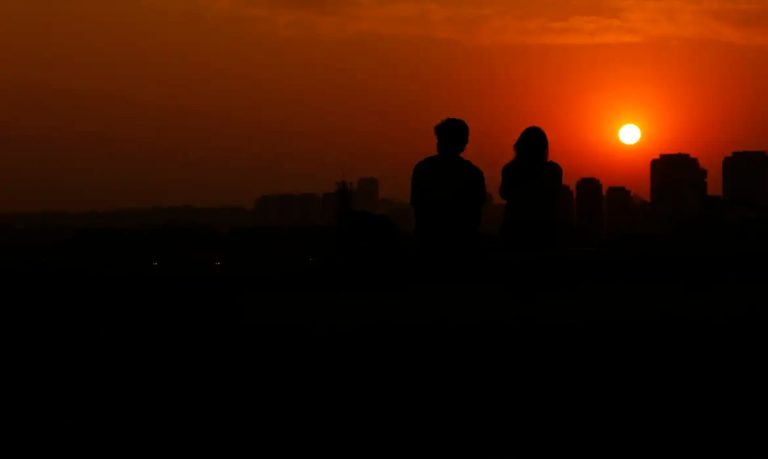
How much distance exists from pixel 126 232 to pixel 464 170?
6573 centimetres

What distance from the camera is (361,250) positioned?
11547 millimetres

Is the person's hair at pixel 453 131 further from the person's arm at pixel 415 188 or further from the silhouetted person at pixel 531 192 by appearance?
the silhouetted person at pixel 531 192

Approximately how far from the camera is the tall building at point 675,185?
11206 cm

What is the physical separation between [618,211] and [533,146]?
362 feet

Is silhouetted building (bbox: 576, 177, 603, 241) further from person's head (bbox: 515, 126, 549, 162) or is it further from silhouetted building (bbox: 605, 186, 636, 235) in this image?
person's head (bbox: 515, 126, 549, 162)

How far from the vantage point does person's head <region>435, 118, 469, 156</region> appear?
12.1 metres

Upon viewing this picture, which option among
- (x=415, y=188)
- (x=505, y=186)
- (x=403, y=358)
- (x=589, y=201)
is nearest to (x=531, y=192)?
(x=505, y=186)

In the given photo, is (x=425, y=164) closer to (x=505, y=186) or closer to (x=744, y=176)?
(x=505, y=186)

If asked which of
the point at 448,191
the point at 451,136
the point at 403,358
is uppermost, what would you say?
the point at 451,136

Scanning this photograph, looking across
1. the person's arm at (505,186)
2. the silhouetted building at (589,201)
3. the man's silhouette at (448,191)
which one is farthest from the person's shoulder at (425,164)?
the silhouetted building at (589,201)

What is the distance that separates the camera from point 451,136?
12.1 meters

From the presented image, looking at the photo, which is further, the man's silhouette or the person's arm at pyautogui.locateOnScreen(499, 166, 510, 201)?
the person's arm at pyautogui.locateOnScreen(499, 166, 510, 201)

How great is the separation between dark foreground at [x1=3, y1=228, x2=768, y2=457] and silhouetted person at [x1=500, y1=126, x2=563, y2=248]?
67.2 inches

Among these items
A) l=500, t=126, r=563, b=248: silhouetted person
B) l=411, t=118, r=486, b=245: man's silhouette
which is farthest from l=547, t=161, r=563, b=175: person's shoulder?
l=411, t=118, r=486, b=245: man's silhouette
